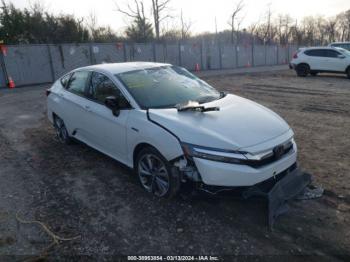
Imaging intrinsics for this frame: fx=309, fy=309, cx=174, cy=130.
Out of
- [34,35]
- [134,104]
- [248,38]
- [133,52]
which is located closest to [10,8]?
[34,35]

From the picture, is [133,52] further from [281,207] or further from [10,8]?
[281,207]

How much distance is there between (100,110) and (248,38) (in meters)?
58.6

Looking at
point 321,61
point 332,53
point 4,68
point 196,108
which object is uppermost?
point 4,68

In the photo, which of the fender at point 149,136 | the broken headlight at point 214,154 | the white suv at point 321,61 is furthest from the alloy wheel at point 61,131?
the white suv at point 321,61

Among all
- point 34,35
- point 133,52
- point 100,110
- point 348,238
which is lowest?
point 348,238

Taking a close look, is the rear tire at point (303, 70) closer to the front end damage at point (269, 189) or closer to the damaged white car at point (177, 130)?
the damaged white car at point (177, 130)

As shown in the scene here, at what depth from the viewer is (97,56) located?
2180 cm

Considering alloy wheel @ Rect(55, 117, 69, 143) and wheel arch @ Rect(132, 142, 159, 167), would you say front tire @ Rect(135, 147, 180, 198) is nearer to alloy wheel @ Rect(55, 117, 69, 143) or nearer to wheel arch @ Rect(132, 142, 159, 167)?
wheel arch @ Rect(132, 142, 159, 167)

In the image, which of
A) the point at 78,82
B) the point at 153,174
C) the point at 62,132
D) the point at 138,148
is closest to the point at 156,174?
the point at 153,174

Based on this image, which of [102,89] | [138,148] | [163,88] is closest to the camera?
[138,148]

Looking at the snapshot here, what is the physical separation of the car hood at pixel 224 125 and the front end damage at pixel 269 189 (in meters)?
0.33

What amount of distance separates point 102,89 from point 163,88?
0.96 m

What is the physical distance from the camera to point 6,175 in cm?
473

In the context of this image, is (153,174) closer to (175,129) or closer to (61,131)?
(175,129)
